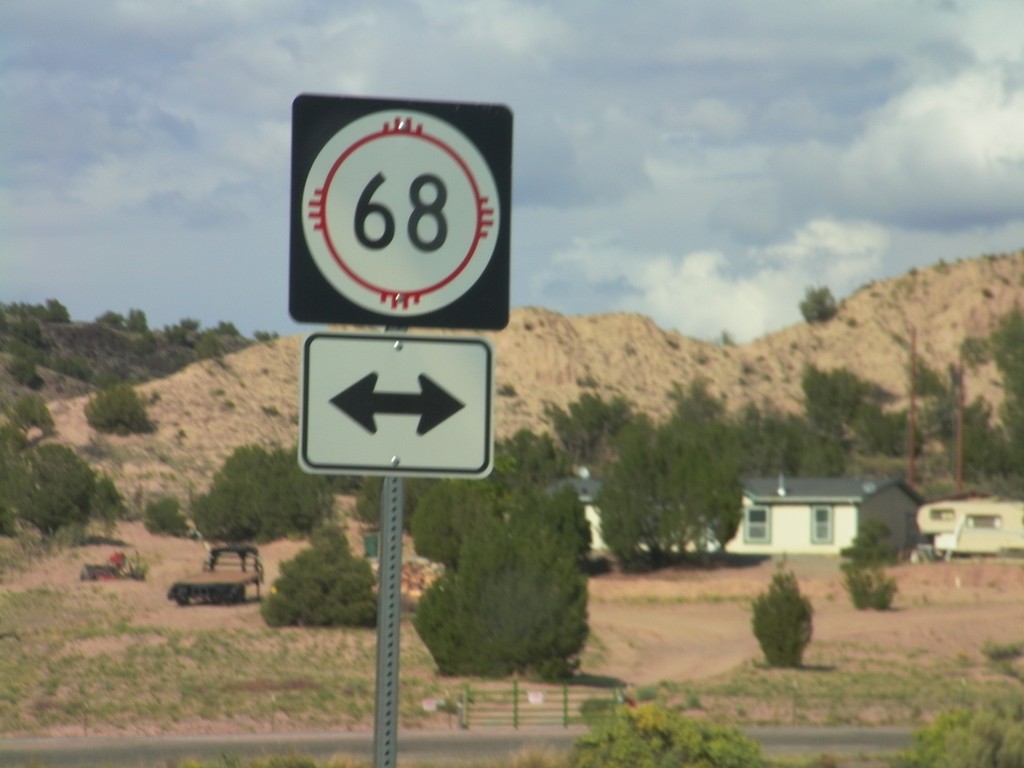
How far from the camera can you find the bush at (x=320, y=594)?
1590 inches

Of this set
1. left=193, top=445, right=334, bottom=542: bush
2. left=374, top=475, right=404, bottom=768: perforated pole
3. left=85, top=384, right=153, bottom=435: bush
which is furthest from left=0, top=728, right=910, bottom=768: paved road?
left=85, top=384, right=153, bottom=435: bush

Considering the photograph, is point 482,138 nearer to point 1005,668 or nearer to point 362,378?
point 362,378

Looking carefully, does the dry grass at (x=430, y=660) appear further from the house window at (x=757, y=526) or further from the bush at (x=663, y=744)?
→ the bush at (x=663, y=744)

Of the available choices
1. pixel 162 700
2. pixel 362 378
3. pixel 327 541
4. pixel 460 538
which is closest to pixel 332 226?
pixel 362 378

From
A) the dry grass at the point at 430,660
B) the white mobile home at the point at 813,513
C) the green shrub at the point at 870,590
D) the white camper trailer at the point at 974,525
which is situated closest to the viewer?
the dry grass at the point at 430,660

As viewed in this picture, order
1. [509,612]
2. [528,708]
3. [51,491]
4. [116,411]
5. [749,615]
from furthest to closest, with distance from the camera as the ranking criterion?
1. [116,411]
2. [51,491]
3. [749,615]
4. [509,612]
5. [528,708]

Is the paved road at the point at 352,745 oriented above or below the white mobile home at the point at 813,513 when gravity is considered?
below

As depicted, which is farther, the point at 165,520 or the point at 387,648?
the point at 165,520

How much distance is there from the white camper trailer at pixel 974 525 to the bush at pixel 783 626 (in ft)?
80.4

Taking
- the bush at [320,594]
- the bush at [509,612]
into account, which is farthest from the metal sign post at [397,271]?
the bush at [320,594]

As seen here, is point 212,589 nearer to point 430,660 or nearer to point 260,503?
point 430,660

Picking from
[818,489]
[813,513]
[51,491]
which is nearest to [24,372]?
[51,491]

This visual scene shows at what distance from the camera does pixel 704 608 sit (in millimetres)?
48344

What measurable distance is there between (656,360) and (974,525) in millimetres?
52909
